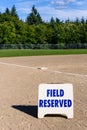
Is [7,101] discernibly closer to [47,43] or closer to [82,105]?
[82,105]

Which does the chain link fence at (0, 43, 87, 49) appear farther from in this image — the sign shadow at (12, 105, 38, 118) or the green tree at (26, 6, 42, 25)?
the sign shadow at (12, 105, 38, 118)

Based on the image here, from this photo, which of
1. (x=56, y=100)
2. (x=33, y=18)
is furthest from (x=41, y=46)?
(x=56, y=100)

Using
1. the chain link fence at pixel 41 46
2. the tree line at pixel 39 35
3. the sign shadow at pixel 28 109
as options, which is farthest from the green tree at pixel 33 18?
the sign shadow at pixel 28 109

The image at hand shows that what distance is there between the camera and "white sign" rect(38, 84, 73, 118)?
8.12 meters

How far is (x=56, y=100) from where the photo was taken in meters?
8.12

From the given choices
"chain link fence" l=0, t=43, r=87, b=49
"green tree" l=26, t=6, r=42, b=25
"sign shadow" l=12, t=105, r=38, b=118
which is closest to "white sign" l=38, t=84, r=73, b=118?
"sign shadow" l=12, t=105, r=38, b=118

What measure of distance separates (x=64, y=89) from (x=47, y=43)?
281 feet

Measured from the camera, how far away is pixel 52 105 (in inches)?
321

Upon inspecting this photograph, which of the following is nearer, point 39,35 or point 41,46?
point 41,46

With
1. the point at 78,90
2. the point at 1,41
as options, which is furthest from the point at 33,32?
the point at 78,90

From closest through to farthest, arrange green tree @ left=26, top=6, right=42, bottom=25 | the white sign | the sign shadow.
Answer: the white sign < the sign shadow < green tree @ left=26, top=6, right=42, bottom=25

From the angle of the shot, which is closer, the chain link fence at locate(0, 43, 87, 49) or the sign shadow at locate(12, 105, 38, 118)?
the sign shadow at locate(12, 105, 38, 118)

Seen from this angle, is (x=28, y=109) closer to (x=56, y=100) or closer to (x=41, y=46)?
(x=56, y=100)

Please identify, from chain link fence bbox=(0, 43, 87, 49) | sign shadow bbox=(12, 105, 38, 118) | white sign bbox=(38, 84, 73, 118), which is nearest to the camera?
white sign bbox=(38, 84, 73, 118)
